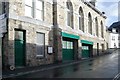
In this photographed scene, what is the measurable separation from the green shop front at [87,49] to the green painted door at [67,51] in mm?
3080

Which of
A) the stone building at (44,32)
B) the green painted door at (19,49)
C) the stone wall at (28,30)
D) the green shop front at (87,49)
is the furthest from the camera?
the green shop front at (87,49)

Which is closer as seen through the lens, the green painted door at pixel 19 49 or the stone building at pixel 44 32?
the stone building at pixel 44 32

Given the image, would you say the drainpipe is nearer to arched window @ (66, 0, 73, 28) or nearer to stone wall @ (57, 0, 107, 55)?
stone wall @ (57, 0, 107, 55)

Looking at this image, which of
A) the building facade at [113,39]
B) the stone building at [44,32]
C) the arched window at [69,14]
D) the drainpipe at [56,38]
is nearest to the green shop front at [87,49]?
the stone building at [44,32]

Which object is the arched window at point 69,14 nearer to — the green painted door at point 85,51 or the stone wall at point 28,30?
the stone wall at point 28,30

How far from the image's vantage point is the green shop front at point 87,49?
3000 centimetres

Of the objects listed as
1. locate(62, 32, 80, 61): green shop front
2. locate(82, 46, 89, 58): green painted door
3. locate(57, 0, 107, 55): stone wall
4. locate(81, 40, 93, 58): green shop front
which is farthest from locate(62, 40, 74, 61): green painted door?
locate(82, 46, 89, 58): green painted door

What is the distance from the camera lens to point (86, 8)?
101 feet

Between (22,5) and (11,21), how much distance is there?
6.37 feet

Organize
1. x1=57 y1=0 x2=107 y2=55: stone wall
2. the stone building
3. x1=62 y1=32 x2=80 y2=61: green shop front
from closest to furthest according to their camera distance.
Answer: the stone building
x1=57 y1=0 x2=107 y2=55: stone wall
x1=62 y1=32 x2=80 y2=61: green shop front

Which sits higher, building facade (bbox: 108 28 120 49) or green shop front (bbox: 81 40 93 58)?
building facade (bbox: 108 28 120 49)

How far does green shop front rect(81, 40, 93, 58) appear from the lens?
30.0m

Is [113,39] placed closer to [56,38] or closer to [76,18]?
[76,18]

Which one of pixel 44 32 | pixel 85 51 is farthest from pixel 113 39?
pixel 44 32
